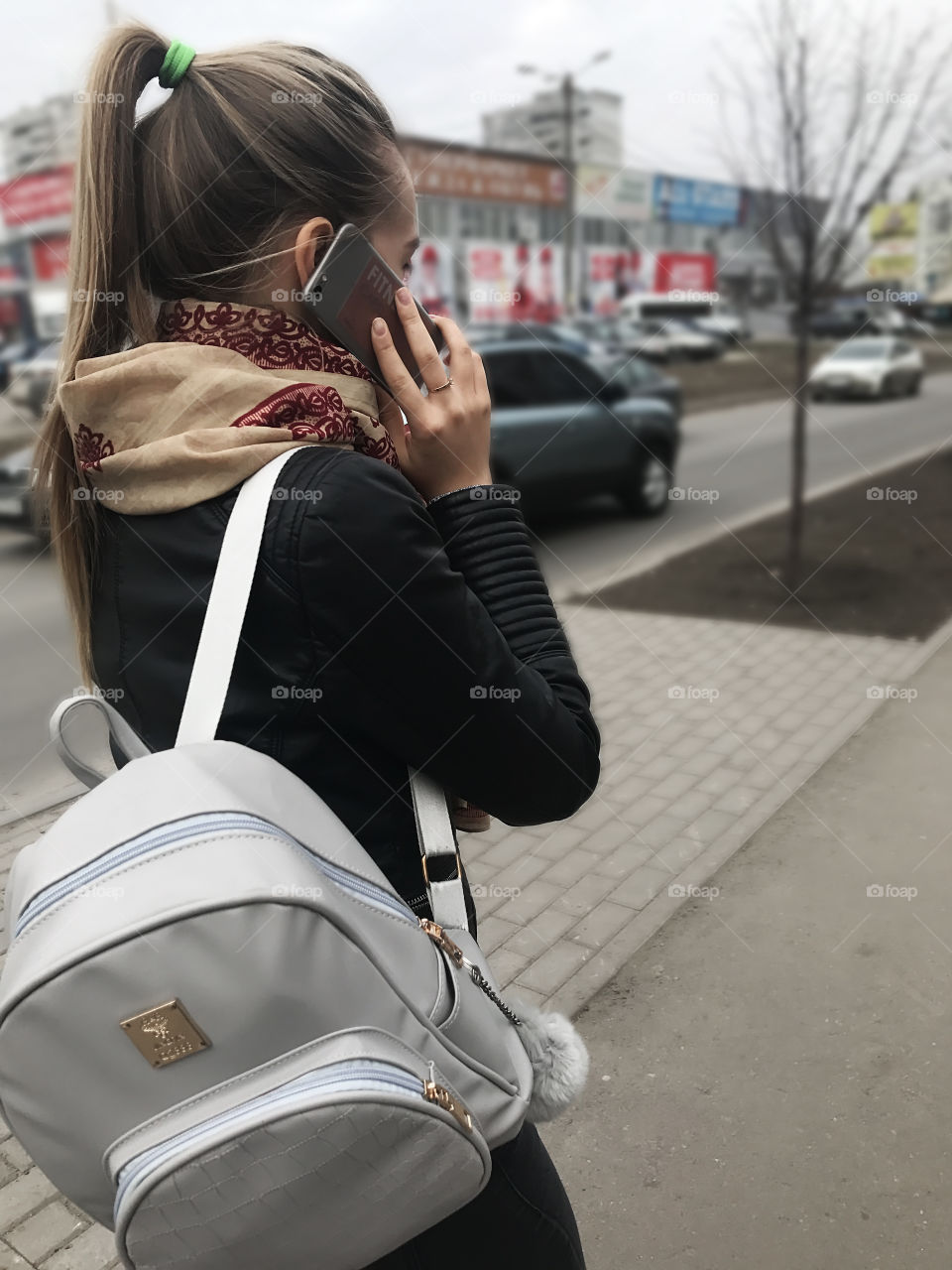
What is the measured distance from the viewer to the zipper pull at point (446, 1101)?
101 centimetres

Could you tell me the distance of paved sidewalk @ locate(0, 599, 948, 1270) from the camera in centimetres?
311

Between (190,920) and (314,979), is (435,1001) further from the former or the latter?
(190,920)

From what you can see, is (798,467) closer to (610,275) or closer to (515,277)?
(515,277)

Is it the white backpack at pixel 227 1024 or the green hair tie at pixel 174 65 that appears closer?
the white backpack at pixel 227 1024

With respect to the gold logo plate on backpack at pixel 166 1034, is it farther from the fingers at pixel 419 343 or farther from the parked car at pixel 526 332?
the parked car at pixel 526 332

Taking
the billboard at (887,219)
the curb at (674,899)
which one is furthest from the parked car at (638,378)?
the curb at (674,899)

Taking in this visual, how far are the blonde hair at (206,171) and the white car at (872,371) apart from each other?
25127 mm

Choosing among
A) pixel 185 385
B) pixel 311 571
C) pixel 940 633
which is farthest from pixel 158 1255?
pixel 940 633

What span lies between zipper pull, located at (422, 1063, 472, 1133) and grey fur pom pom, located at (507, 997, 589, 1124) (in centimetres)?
26

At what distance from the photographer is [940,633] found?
6492 mm

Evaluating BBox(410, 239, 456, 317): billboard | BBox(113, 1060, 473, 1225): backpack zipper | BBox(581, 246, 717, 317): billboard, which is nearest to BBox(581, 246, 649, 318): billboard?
BBox(581, 246, 717, 317): billboard

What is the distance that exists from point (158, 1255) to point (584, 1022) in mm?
2137

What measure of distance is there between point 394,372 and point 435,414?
7cm

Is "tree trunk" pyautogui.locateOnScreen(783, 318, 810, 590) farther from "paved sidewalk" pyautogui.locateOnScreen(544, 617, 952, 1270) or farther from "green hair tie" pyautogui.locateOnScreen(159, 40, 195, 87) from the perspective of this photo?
"green hair tie" pyautogui.locateOnScreen(159, 40, 195, 87)
